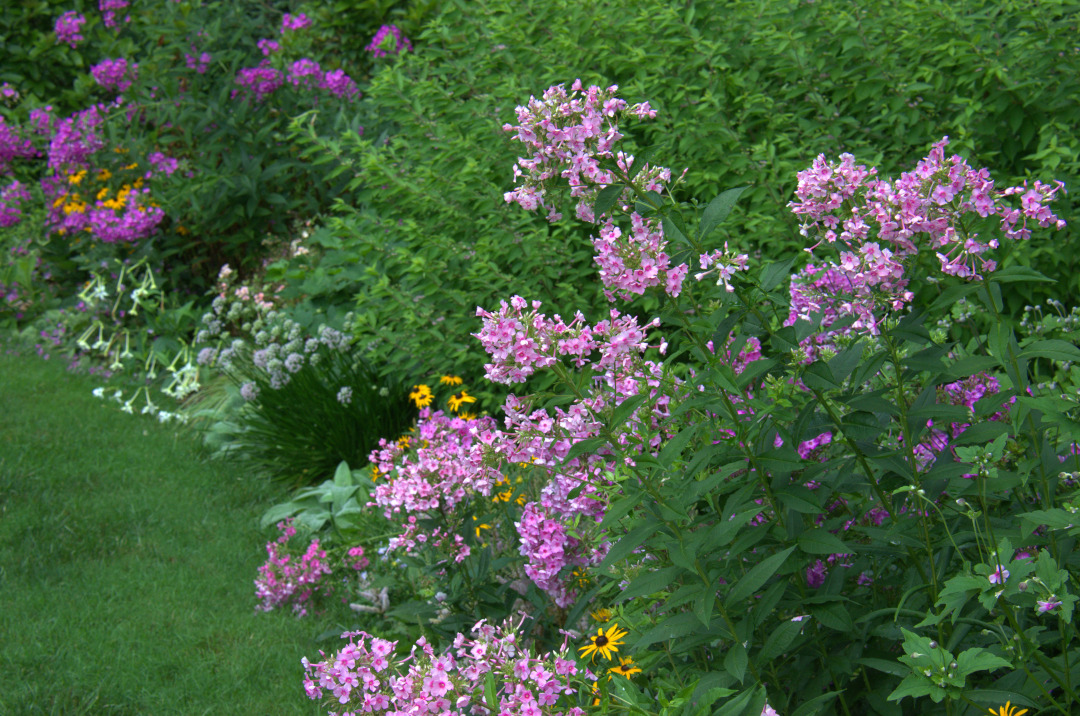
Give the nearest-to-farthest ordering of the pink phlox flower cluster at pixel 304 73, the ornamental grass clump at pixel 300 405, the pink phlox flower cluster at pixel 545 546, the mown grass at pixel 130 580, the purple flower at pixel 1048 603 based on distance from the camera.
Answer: the purple flower at pixel 1048 603, the pink phlox flower cluster at pixel 545 546, the mown grass at pixel 130 580, the ornamental grass clump at pixel 300 405, the pink phlox flower cluster at pixel 304 73

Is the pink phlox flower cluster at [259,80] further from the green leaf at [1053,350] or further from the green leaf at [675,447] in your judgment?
the green leaf at [1053,350]

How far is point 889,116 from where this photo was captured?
Result: 12.4ft

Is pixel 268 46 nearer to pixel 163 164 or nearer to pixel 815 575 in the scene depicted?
pixel 163 164

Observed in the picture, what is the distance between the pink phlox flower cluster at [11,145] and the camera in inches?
325

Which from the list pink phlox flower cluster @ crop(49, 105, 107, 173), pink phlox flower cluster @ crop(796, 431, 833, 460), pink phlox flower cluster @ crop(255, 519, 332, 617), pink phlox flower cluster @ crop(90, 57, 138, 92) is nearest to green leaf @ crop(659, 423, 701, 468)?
pink phlox flower cluster @ crop(796, 431, 833, 460)

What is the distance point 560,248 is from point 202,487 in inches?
90.5

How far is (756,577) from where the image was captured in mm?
1746

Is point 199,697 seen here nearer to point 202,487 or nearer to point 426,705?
point 426,705

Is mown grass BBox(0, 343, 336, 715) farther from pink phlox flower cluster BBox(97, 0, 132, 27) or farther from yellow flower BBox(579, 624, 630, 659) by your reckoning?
pink phlox flower cluster BBox(97, 0, 132, 27)

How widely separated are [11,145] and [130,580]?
6171 millimetres

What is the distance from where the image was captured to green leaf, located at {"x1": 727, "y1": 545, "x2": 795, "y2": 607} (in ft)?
5.64

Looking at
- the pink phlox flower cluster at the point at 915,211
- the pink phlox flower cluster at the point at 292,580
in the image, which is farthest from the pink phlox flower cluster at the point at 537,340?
the pink phlox flower cluster at the point at 292,580

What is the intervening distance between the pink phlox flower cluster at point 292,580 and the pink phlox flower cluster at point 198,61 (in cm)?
428

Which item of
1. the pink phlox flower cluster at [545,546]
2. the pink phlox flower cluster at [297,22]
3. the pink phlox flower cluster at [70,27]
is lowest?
the pink phlox flower cluster at [70,27]
